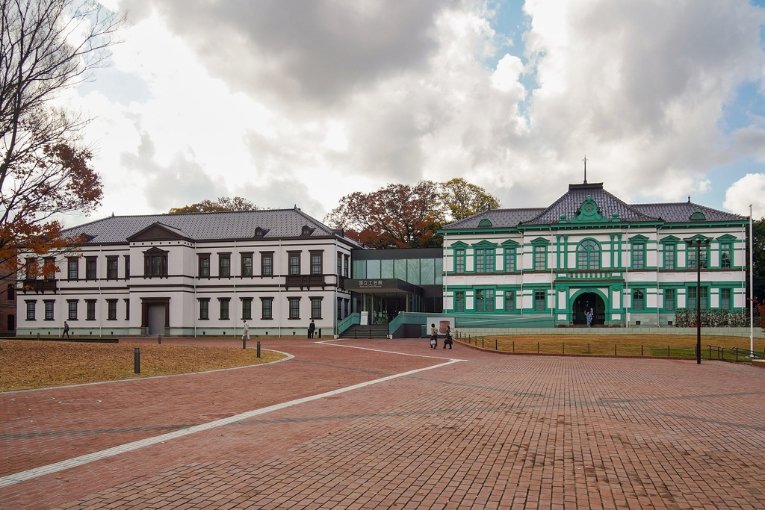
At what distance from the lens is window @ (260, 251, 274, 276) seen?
5750 centimetres

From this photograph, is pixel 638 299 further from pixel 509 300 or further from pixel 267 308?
pixel 267 308

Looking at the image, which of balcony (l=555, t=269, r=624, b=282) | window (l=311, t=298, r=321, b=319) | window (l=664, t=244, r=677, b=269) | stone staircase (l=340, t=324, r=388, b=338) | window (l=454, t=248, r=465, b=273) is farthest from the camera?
window (l=454, t=248, r=465, b=273)

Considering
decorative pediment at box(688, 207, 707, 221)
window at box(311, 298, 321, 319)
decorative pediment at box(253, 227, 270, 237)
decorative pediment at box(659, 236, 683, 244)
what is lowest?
window at box(311, 298, 321, 319)

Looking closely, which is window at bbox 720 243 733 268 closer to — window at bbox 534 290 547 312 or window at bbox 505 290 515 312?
window at bbox 534 290 547 312

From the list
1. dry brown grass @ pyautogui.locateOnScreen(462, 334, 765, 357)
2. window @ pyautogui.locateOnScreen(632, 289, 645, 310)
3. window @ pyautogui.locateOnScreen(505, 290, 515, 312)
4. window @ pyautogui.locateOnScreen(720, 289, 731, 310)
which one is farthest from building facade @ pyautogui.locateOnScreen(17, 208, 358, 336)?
window @ pyautogui.locateOnScreen(720, 289, 731, 310)

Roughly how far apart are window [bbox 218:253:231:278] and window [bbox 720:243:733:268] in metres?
42.3

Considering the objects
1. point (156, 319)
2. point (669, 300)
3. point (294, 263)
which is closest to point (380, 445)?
point (294, 263)

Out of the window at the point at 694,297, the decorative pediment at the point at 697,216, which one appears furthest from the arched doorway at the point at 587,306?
the decorative pediment at the point at 697,216

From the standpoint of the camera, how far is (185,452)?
9672 mm

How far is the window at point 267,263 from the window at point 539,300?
23.1 m

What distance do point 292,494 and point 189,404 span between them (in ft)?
25.1

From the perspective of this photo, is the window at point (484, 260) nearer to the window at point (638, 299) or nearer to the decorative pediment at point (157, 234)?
the window at point (638, 299)

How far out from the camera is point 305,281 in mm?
56219

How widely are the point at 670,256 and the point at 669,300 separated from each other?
372cm
